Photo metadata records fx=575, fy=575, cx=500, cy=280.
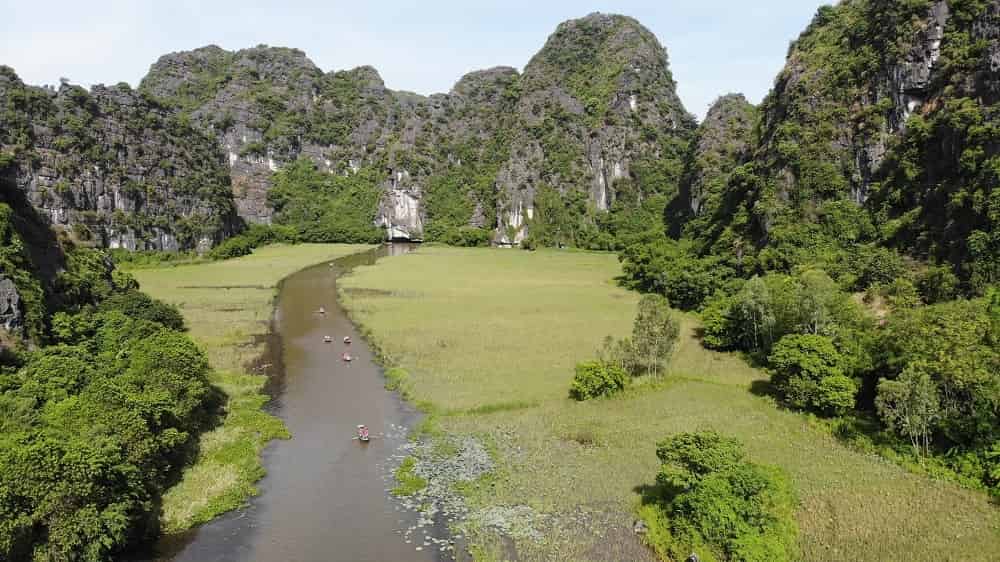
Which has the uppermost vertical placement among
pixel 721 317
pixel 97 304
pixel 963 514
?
pixel 97 304

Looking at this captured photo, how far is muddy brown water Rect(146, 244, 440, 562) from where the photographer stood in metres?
19.6

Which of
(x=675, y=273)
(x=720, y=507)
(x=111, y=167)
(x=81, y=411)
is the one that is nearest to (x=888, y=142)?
(x=675, y=273)

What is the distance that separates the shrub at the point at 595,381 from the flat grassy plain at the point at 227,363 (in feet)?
52.9

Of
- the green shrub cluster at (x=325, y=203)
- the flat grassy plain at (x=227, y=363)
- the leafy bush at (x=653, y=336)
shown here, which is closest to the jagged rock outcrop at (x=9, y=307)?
the flat grassy plain at (x=227, y=363)

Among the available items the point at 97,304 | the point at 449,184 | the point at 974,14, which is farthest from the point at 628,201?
the point at 97,304

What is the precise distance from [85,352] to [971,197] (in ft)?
186

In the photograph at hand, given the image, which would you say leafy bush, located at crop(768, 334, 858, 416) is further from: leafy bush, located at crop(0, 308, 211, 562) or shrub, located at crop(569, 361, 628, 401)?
leafy bush, located at crop(0, 308, 211, 562)

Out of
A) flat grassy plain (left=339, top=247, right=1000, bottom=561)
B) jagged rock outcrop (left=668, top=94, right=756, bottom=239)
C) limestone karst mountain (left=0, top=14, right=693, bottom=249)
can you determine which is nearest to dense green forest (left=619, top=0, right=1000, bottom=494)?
flat grassy plain (left=339, top=247, right=1000, bottom=561)

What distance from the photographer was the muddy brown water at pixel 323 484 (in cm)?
1962

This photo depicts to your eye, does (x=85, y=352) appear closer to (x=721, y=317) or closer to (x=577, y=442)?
(x=577, y=442)

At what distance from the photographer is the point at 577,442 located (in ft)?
90.8

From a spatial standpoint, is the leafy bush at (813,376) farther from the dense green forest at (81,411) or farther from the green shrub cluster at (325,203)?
the green shrub cluster at (325,203)

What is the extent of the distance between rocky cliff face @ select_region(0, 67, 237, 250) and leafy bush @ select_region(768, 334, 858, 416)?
102 metres

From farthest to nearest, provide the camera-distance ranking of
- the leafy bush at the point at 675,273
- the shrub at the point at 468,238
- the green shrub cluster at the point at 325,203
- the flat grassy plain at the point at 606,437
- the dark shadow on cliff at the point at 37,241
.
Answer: the green shrub cluster at the point at 325,203, the shrub at the point at 468,238, the leafy bush at the point at 675,273, the dark shadow on cliff at the point at 37,241, the flat grassy plain at the point at 606,437
